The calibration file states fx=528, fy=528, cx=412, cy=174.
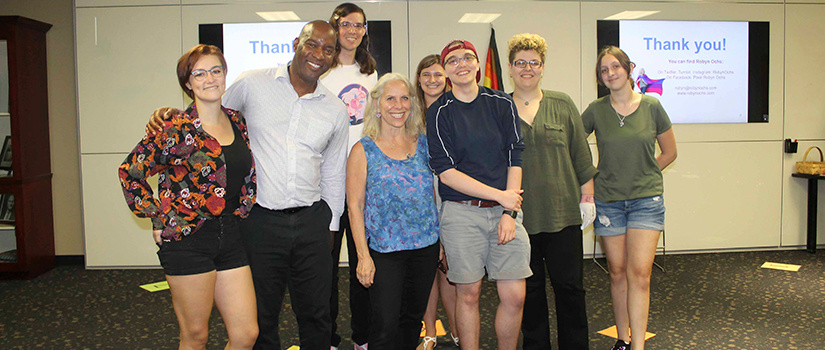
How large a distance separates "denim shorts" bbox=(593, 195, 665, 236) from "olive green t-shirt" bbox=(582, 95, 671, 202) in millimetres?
36

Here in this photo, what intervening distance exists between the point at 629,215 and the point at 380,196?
126 cm

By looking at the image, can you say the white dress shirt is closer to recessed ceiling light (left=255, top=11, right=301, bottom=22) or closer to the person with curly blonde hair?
the person with curly blonde hair

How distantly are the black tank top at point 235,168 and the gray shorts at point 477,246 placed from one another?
808mm

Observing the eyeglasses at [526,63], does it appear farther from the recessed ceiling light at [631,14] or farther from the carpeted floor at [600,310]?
the recessed ceiling light at [631,14]

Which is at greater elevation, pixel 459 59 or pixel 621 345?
pixel 459 59

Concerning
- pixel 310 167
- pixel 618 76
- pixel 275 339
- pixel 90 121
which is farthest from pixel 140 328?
pixel 618 76

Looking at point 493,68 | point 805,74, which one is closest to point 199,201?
point 493,68

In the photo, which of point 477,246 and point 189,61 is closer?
point 189,61

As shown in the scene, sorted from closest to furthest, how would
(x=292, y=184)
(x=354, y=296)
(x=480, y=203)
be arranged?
(x=292, y=184), (x=480, y=203), (x=354, y=296)

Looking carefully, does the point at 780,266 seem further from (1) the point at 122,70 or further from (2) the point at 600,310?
(1) the point at 122,70

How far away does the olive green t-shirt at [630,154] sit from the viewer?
2.53 metres

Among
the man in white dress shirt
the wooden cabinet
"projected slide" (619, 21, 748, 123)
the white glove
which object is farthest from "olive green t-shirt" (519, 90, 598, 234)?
the wooden cabinet

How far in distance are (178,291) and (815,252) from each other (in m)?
5.52

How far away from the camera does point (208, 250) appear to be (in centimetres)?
185
